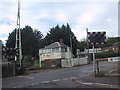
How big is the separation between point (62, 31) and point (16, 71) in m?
63.8

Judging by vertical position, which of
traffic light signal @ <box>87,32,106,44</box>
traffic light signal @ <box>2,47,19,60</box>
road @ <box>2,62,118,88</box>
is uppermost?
traffic light signal @ <box>87,32,106,44</box>

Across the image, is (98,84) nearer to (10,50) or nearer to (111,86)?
(111,86)

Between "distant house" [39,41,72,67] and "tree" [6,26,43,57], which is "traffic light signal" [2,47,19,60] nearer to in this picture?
"distant house" [39,41,72,67]

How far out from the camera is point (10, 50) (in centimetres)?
3288

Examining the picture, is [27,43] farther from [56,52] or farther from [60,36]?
[56,52]

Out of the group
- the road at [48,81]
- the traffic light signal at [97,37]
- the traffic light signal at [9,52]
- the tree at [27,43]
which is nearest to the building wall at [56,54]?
the tree at [27,43]

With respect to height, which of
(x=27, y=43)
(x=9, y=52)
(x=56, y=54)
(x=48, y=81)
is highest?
(x=27, y=43)

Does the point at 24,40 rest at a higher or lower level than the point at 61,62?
higher

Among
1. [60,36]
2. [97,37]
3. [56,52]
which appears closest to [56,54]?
[56,52]

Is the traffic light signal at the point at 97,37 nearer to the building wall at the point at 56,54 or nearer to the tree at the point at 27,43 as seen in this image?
the building wall at the point at 56,54

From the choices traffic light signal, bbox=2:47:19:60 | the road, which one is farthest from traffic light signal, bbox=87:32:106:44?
traffic light signal, bbox=2:47:19:60

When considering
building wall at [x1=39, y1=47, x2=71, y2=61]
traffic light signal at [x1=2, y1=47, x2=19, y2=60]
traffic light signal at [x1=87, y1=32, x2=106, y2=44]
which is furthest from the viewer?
building wall at [x1=39, y1=47, x2=71, y2=61]

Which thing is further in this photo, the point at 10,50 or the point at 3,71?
the point at 10,50

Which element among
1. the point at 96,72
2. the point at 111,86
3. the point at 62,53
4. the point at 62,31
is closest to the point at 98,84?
the point at 111,86
